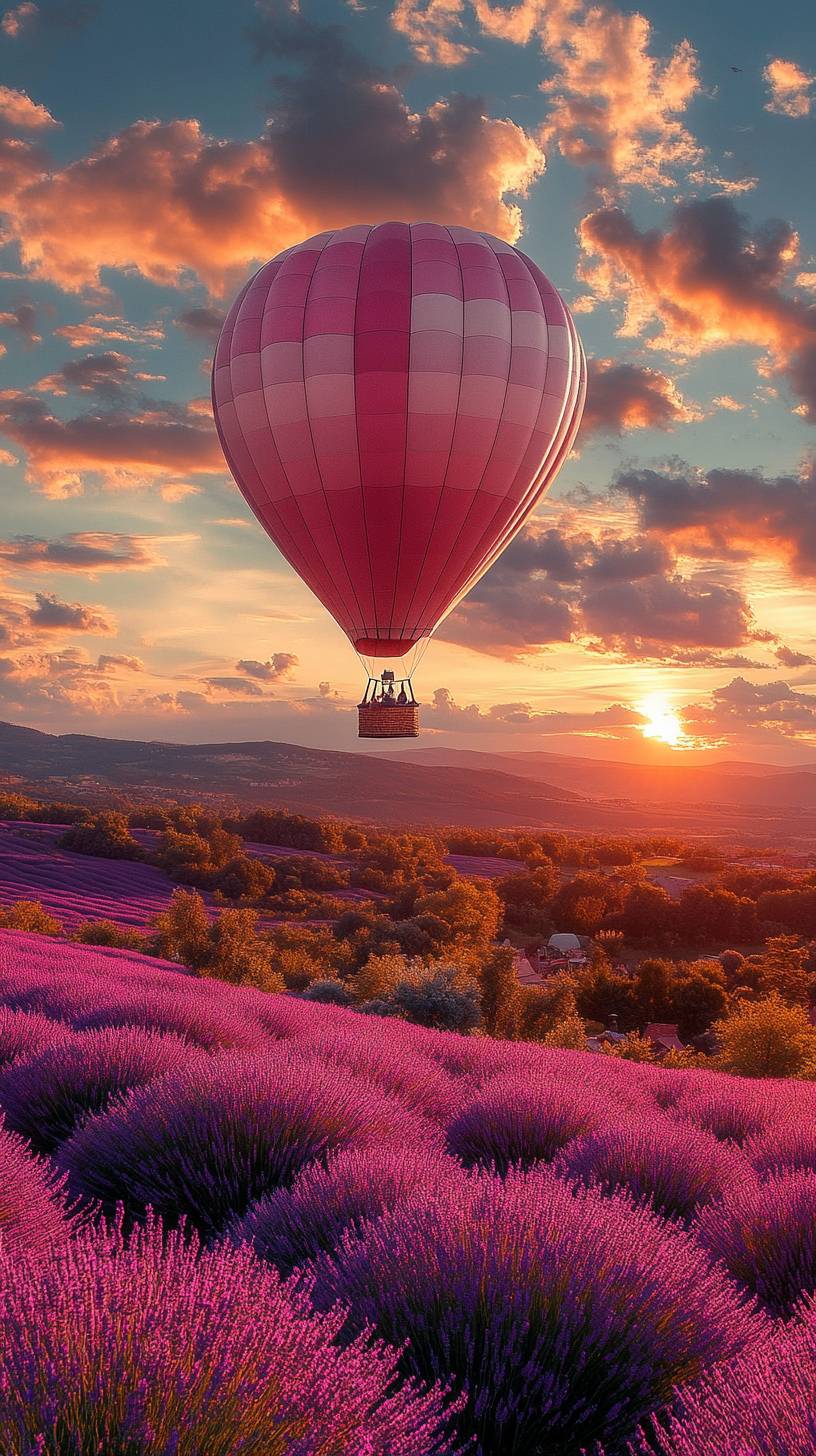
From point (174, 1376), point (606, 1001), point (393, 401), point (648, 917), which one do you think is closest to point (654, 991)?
point (606, 1001)

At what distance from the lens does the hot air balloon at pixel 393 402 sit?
21.0 meters

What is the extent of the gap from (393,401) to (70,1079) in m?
17.7

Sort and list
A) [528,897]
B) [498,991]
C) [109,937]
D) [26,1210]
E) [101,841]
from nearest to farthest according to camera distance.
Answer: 1. [26,1210]
2. [498,991]
3. [109,937]
4. [101,841]
5. [528,897]

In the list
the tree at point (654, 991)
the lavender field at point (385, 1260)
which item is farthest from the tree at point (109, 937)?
the lavender field at point (385, 1260)

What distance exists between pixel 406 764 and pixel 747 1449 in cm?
16890

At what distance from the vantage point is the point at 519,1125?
19.7 feet

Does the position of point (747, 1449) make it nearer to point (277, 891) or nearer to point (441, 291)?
point (441, 291)

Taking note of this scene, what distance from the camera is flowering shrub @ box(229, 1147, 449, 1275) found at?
3.98 m

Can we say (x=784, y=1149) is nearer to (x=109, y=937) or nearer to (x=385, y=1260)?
(x=385, y=1260)

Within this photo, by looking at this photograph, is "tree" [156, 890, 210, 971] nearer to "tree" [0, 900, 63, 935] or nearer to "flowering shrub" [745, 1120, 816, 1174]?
"tree" [0, 900, 63, 935]

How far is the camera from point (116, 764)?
14675cm

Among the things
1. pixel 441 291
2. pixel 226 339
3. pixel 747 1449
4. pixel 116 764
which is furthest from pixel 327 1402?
pixel 116 764

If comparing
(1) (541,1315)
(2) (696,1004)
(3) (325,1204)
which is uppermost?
(1) (541,1315)

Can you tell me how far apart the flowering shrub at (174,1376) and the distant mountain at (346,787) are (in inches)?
4379
